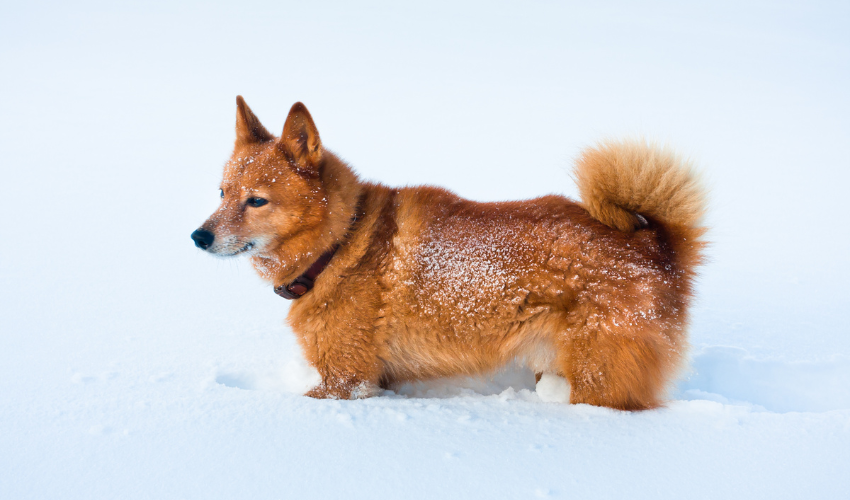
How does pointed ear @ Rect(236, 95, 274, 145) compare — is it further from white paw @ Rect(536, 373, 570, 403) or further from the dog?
white paw @ Rect(536, 373, 570, 403)

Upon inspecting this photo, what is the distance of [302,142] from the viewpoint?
3.20m

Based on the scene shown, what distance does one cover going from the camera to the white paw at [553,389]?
3012 millimetres

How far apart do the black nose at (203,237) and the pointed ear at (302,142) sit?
2.36ft

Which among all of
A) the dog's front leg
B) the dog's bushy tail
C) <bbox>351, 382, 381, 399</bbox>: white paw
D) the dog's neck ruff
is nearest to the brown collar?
the dog's neck ruff

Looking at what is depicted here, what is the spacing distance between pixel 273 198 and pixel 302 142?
423 millimetres

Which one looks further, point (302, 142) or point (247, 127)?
point (247, 127)

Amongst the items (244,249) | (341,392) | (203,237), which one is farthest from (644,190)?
(203,237)

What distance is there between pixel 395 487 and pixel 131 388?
1.70m

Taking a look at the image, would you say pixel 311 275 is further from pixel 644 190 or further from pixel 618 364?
pixel 644 190

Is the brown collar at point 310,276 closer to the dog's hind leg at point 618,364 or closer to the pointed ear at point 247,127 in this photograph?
the pointed ear at point 247,127

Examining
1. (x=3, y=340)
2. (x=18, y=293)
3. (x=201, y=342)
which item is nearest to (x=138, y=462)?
(x=201, y=342)

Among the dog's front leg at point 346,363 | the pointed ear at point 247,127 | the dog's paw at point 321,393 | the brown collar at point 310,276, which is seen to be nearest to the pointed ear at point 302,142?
the pointed ear at point 247,127

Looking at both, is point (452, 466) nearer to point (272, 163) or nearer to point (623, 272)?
point (623, 272)

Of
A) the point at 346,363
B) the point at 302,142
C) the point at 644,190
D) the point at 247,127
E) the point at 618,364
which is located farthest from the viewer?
the point at 247,127
